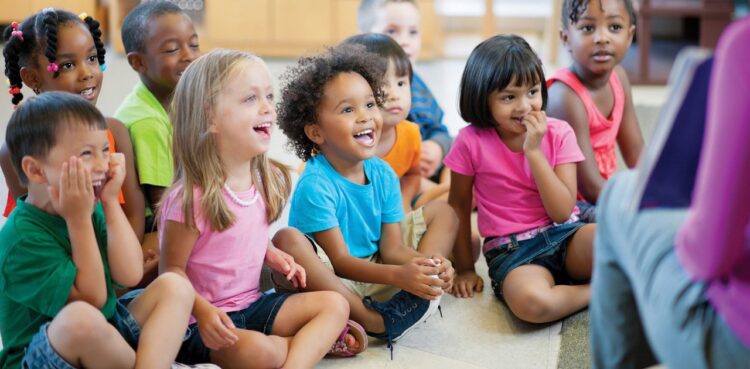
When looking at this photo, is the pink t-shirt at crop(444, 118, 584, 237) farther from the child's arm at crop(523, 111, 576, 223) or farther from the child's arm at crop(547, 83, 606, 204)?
the child's arm at crop(547, 83, 606, 204)

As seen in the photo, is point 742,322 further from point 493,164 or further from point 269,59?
point 269,59

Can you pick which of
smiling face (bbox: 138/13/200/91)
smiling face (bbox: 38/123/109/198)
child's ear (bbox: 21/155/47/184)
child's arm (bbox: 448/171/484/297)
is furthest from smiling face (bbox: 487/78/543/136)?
child's ear (bbox: 21/155/47/184)

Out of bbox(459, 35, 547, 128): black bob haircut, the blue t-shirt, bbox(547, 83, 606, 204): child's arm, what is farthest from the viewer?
bbox(547, 83, 606, 204): child's arm

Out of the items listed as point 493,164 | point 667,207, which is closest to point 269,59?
point 493,164

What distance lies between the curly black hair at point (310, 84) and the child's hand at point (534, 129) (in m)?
0.35

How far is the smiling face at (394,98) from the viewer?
2.46 m

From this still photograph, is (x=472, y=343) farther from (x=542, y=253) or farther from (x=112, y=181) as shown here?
(x=112, y=181)

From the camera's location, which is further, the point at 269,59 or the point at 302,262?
the point at 269,59

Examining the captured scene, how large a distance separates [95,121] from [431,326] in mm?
879

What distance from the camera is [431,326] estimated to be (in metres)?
2.09

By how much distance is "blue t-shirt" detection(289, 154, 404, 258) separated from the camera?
2.04m

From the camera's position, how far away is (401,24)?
304 centimetres

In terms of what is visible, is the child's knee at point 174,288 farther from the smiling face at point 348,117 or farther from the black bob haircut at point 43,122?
the smiling face at point 348,117

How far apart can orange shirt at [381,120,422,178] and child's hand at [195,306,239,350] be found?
91cm
